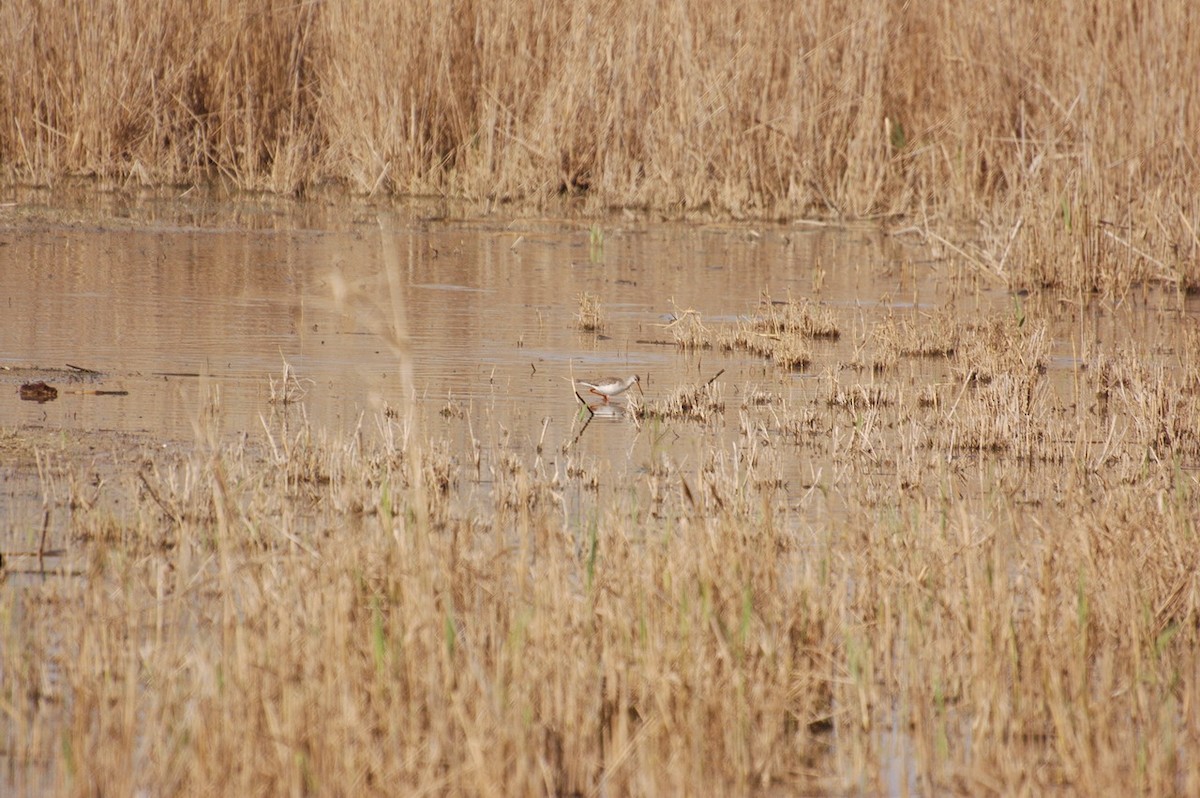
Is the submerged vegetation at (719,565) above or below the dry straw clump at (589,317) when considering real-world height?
below

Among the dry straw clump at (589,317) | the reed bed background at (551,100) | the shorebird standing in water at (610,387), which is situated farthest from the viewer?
the reed bed background at (551,100)

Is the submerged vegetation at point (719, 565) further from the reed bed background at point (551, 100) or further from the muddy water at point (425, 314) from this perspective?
the reed bed background at point (551, 100)

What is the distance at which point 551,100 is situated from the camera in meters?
14.4

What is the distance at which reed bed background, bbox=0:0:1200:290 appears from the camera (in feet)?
46.5

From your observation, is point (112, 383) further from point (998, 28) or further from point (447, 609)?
point (998, 28)

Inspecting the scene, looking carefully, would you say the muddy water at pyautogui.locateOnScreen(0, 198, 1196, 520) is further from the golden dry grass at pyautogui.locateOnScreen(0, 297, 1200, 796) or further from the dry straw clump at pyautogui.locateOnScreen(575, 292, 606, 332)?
the golden dry grass at pyautogui.locateOnScreen(0, 297, 1200, 796)

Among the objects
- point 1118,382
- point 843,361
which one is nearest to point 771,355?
point 843,361

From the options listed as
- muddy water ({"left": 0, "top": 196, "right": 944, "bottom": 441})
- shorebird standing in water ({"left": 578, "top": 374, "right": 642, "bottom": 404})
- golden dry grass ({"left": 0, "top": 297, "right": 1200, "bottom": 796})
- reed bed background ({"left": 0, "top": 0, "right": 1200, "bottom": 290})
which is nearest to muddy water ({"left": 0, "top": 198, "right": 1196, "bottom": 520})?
muddy water ({"left": 0, "top": 196, "right": 944, "bottom": 441})

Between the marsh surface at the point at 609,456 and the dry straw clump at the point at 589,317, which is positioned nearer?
the marsh surface at the point at 609,456

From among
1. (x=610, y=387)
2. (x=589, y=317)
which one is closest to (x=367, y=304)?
(x=589, y=317)

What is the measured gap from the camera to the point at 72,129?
47.1 feet

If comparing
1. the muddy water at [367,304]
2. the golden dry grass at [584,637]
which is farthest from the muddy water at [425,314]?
the golden dry grass at [584,637]

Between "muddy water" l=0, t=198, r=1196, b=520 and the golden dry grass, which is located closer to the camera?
the golden dry grass

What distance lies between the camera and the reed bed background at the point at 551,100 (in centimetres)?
1418
